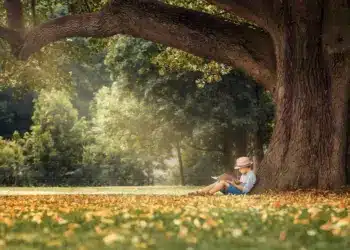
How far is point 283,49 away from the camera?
48.8 ft

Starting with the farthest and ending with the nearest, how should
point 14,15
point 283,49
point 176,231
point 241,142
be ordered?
1. point 241,142
2. point 14,15
3. point 283,49
4. point 176,231

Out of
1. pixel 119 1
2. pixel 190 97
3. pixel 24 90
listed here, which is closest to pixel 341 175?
pixel 119 1

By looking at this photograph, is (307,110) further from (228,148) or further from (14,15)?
(228,148)

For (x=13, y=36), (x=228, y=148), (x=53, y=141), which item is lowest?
(x=228, y=148)

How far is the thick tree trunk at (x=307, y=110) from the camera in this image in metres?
14.3

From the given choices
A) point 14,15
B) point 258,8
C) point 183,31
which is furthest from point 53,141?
point 258,8

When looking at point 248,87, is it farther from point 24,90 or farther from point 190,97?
point 24,90

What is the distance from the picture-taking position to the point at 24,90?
83.1 feet

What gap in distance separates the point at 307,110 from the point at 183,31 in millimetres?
3603

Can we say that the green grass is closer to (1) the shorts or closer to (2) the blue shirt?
(1) the shorts

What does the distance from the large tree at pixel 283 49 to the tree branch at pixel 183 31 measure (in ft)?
0.08

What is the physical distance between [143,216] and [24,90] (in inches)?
761

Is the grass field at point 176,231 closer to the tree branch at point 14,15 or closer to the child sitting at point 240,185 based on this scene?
the child sitting at point 240,185

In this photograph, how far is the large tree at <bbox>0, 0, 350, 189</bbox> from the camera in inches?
564
